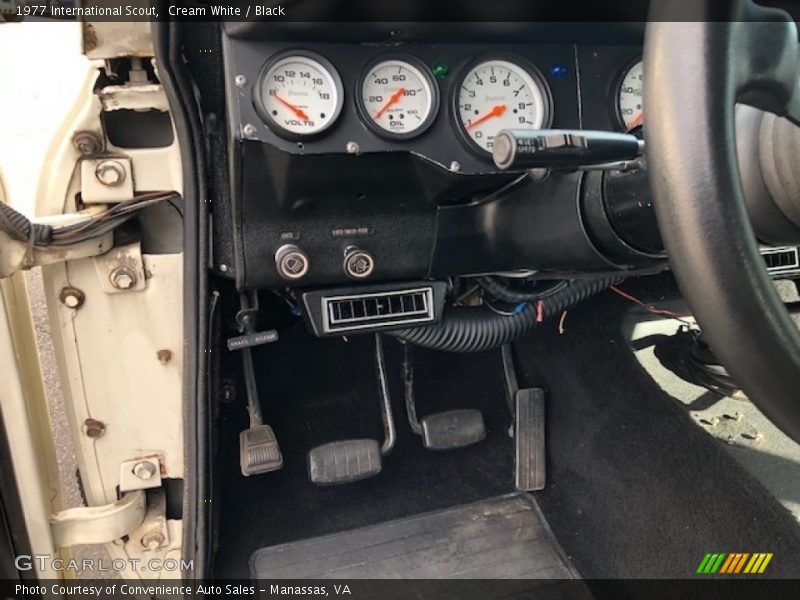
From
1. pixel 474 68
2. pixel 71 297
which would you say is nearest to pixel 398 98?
pixel 474 68

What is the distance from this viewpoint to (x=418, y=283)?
1.40m

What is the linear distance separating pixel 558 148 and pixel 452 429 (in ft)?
3.69

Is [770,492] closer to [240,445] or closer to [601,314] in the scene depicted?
[601,314]

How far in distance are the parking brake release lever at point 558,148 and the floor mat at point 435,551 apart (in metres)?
1.15

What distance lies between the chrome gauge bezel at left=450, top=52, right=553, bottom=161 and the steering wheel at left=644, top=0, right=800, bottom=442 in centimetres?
62

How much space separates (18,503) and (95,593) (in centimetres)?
47

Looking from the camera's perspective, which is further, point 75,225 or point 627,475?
point 627,475

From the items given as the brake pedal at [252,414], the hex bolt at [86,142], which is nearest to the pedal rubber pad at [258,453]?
the brake pedal at [252,414]

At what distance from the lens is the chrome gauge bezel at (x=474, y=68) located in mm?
1206

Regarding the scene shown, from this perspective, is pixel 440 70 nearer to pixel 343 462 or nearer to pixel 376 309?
pixel 376 309

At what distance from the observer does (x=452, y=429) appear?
1.76 metres

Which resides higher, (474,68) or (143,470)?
(474,68)

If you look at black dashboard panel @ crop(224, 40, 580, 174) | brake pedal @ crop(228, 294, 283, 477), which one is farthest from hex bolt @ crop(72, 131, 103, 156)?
brake pedal @ crop(228, 294, 283, 477)

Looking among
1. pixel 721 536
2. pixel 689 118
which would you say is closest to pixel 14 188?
pixel 689 118
